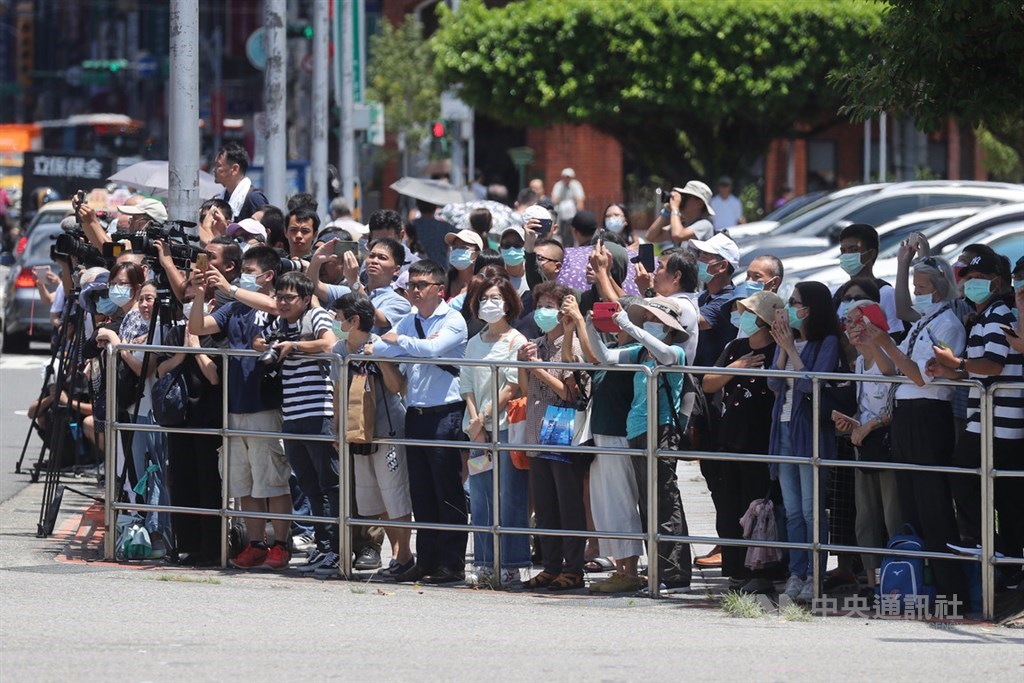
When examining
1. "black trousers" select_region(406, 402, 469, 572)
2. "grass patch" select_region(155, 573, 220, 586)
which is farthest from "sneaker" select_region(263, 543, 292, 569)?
"black trousers" select_region(406, 402, 469, 572)

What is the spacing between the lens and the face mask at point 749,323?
9242mm

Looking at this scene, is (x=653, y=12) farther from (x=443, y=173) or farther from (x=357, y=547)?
(x=357, y=547)

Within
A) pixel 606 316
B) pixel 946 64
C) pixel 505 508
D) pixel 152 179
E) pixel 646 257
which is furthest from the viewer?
pixel 152 179

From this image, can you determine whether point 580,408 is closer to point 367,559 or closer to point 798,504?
point 798,504

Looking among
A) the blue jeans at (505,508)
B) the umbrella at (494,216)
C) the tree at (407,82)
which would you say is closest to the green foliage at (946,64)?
the umbrella at (494,216)

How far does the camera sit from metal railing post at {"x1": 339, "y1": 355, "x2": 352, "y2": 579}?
9.42m

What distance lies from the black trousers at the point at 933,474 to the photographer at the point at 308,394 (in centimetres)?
316

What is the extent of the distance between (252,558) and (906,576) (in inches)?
147

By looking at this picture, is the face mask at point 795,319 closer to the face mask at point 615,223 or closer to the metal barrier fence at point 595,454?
the metal barrier fence at point 595,454

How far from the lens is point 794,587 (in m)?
9.03

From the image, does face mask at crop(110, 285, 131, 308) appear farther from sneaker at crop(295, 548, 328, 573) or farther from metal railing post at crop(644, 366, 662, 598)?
metal railing post at crop(644, 366, 662, 598)

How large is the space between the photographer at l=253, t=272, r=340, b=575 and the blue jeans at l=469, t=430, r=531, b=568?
2.67 feet

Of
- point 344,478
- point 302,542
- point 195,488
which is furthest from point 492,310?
point 302,542

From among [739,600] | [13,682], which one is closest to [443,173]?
[739,600]
